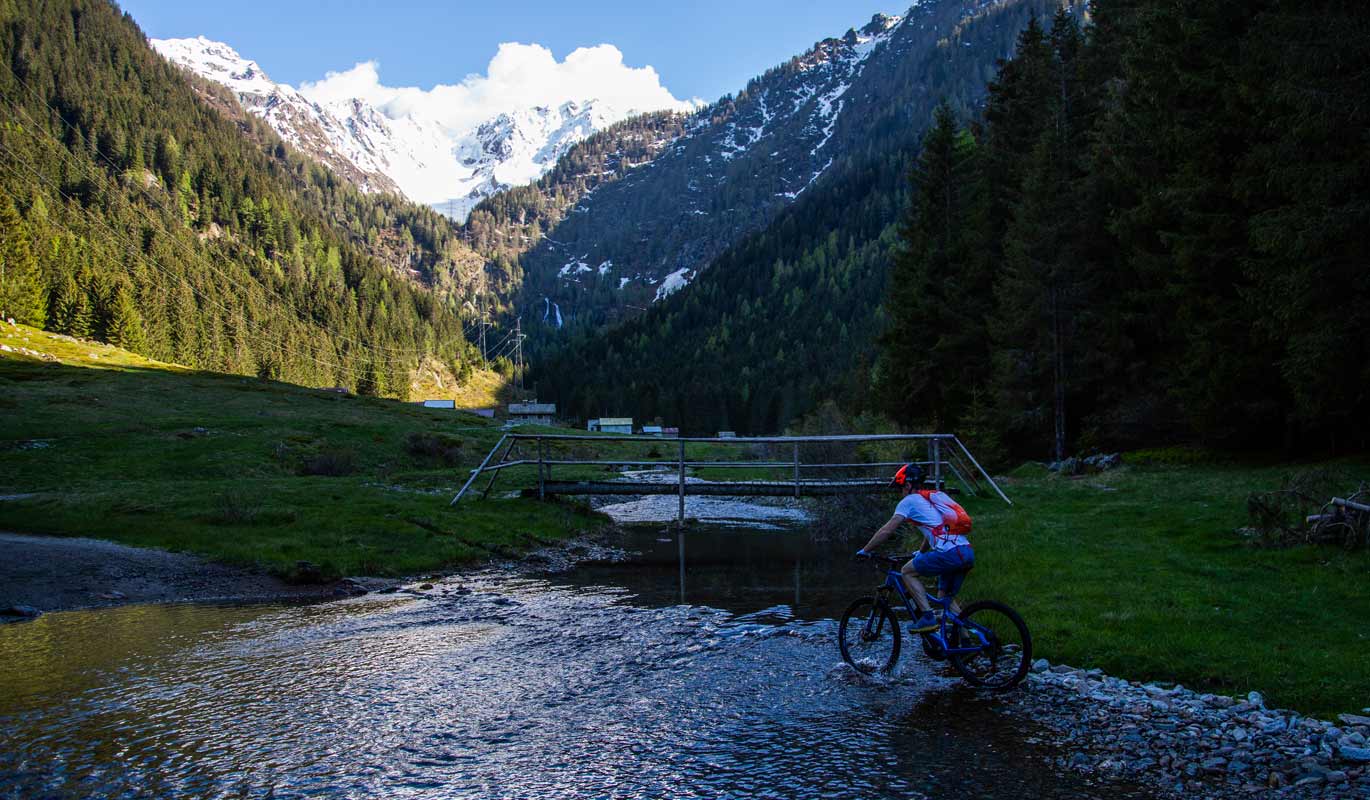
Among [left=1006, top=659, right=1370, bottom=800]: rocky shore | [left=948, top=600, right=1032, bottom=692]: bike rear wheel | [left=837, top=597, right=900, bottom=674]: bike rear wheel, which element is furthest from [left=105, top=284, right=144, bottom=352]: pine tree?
[left=1006, top=659, right=1370, bottom=800]: rocky shore

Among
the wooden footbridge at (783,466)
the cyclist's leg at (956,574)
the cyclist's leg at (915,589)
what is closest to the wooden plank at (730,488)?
the wooden footbridge at (783,466)

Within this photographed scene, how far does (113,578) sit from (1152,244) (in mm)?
38978

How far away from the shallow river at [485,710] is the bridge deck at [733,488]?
10394 millimetres

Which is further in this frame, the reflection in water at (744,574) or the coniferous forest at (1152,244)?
the coniferous forest at (1152,244)

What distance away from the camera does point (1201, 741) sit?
7809 millimetres

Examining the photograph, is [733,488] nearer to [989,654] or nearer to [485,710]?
[989,654]

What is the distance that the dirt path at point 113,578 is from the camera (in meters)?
15.4

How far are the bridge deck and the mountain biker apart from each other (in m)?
13.9

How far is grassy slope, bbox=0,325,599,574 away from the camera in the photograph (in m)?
20.4

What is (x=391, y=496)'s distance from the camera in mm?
27234

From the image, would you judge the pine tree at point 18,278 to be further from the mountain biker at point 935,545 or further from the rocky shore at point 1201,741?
the rocky shore at point 1201,741

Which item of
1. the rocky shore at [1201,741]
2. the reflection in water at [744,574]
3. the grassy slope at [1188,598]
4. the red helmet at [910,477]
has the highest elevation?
the red helmet at [910,477]

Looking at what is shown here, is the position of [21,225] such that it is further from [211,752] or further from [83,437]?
[211,752]

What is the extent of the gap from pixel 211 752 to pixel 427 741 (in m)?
2.11
